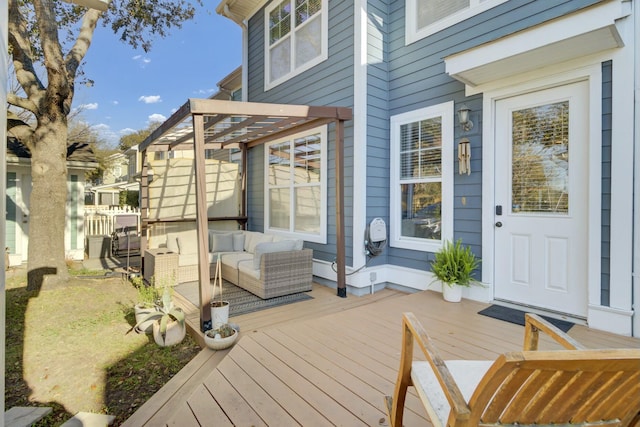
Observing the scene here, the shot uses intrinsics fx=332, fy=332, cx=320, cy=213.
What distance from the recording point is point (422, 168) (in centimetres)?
457

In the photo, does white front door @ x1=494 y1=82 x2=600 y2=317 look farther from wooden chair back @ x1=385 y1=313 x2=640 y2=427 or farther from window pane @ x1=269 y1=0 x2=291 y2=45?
window pane @ x1=269 y1=0 x2=291 y2=45

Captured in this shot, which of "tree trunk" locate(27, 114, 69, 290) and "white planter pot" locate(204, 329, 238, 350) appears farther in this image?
"tree trunk" locate(27, 114, 69, 290)

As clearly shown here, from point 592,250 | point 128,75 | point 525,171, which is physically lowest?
point 592,250

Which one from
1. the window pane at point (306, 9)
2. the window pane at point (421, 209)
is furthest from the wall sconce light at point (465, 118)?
the window pane at point (306, 9)

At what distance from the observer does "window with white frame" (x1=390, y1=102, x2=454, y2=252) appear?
14.0ft

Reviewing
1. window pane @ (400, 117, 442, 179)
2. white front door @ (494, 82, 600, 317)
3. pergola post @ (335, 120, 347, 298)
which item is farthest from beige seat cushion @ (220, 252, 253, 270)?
white front door @ (494, 82, 600, 317)

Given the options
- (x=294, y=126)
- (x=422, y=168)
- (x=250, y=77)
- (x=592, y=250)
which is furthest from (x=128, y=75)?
(x=592, y=250)

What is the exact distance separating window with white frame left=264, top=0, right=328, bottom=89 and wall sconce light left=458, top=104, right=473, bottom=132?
7.97 feet

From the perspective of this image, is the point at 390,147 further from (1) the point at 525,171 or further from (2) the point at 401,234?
(1) the point at 525,171

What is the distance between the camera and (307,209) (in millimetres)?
5680

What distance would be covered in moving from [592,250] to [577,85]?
64.0 inches

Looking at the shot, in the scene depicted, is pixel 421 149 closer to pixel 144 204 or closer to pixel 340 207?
pixel 340 207

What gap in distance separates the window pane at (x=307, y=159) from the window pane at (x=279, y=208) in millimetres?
472

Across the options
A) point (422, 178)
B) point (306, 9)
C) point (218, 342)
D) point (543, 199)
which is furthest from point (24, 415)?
point (306, 9)
